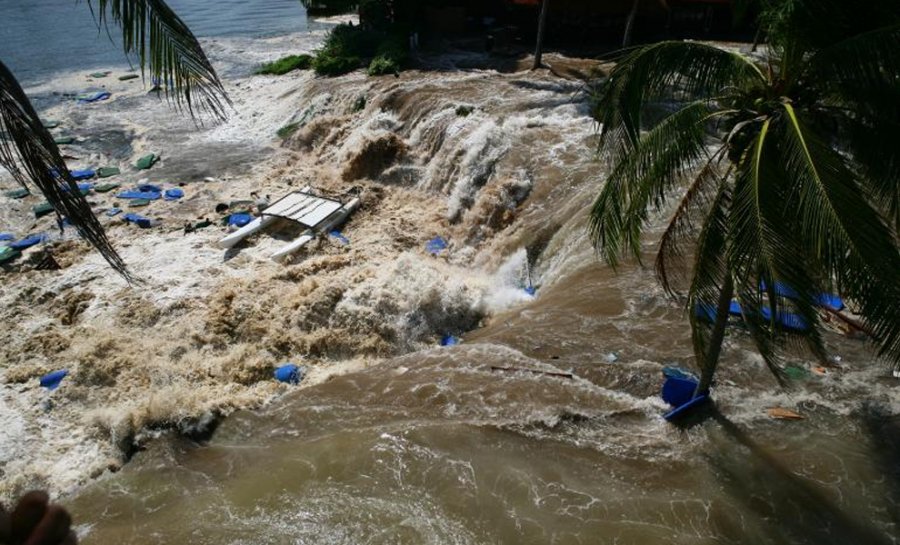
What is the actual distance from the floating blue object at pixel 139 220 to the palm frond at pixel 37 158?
11.8 m

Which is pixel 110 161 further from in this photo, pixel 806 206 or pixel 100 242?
pixel 806 206

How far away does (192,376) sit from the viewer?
9344 millimetres

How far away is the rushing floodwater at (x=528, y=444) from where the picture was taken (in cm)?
589

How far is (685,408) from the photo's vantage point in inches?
269

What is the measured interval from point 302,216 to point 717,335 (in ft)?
32.5

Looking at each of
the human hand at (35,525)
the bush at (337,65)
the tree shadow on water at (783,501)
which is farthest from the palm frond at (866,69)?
the bush at (337,65)

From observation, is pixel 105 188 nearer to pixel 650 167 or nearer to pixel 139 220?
pixel 139 220

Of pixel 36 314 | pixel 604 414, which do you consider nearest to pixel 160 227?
pixel 36 314

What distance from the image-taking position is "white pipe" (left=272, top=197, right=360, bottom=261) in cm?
1248

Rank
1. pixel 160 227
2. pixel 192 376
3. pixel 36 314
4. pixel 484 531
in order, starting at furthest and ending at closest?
pixel 160 227, pixel 36 314, pixel 192 376, pixel 484 531

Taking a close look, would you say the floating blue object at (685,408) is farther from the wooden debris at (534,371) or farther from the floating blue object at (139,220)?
the floating blue object at (139,220)

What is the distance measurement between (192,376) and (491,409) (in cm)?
506

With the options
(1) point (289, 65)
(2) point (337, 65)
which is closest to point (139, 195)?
(2) point (337, 65)

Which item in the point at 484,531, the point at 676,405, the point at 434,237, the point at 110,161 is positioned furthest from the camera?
the point at 110,161
